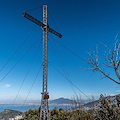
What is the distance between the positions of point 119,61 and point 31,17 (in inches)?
436

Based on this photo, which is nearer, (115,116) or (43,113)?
(115,116)

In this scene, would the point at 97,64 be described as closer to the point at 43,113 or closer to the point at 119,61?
the point at 119,61

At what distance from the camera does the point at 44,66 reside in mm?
11672

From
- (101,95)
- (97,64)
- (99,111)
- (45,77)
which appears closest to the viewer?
(97,64)

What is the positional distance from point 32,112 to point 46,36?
10837mm

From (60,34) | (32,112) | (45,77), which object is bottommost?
(32,112)

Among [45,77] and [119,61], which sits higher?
[45,77]

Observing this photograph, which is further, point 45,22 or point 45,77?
point 45,22

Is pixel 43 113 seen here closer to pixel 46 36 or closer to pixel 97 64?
pixel 46 36

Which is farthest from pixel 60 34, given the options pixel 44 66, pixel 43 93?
pixel 43 93

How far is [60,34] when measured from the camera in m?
14.6

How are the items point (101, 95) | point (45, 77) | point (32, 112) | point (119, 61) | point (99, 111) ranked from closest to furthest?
point (119, 61)
point (99, 111)
point (101, 95)
point (45, 77)
point (32, 112)

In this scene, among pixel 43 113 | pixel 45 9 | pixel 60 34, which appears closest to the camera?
pixel 43 113

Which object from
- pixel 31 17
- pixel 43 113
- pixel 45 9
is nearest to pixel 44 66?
pixel 43 113
